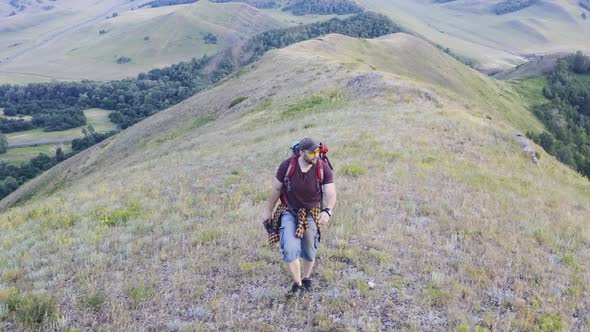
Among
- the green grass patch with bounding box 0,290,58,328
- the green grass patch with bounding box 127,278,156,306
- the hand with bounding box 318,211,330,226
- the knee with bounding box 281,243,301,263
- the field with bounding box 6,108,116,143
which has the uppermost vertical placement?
the hand with bounding box 318,211,330,226

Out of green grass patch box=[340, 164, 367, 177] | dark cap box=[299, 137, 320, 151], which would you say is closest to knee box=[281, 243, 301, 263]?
dark cap box=[299, 137, 320, 151]

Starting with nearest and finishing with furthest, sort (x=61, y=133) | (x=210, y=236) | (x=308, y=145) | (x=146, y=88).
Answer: (x=308, y=145) < (x=210, y=236) < (x=61, y=133) < (x=146, y=88)

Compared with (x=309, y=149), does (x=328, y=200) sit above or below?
below

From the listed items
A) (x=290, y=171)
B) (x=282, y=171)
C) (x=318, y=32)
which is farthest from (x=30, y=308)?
(x=318, y=32)

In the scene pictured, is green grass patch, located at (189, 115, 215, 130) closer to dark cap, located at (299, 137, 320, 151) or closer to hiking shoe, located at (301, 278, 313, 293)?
hiking shoe, located at (301, 278, 313, 293)

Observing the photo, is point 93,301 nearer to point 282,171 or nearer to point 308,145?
point 282,171

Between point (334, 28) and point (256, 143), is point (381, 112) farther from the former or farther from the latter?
point (334, 28)

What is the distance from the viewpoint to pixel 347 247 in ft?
28.7

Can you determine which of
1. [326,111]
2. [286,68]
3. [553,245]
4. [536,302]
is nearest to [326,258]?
[536,302]

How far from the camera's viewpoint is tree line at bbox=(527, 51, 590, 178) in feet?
162

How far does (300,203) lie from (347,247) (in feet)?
8.56

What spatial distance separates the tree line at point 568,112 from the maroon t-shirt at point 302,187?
139 ft

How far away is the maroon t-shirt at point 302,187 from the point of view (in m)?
6.66

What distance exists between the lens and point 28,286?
25.2 ft
